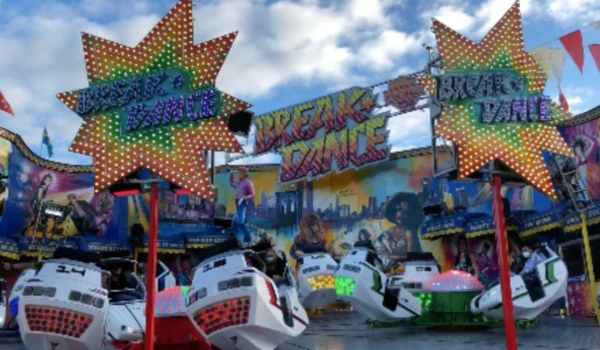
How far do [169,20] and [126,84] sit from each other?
2.99 feet

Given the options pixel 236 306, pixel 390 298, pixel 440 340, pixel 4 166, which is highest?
pixel 4 166

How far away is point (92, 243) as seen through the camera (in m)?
21.5

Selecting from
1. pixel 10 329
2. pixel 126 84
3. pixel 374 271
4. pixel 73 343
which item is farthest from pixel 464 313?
pixel 10 329

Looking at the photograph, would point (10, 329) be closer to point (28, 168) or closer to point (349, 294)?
point (28, 168)

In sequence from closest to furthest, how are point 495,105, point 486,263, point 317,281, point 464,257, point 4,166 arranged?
point 495,105 < point 317,281 < point 486,263 < point 4,166 < point 464,257

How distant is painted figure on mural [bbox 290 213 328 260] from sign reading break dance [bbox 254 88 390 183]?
1.92 m

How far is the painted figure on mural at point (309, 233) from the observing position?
977 inches

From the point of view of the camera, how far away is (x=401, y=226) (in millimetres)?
23281

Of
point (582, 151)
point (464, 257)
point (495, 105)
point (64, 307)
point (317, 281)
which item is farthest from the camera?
point (464, 257)

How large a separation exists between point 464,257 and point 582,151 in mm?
5758

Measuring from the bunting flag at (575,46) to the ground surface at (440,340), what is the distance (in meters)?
7.42

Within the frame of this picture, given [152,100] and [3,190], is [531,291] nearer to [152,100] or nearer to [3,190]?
[152,100]

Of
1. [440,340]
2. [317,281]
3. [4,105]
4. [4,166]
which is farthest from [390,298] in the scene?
[4,166]

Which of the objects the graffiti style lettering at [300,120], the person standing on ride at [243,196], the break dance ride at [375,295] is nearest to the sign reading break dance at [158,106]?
the break dance ride at [375,295]
